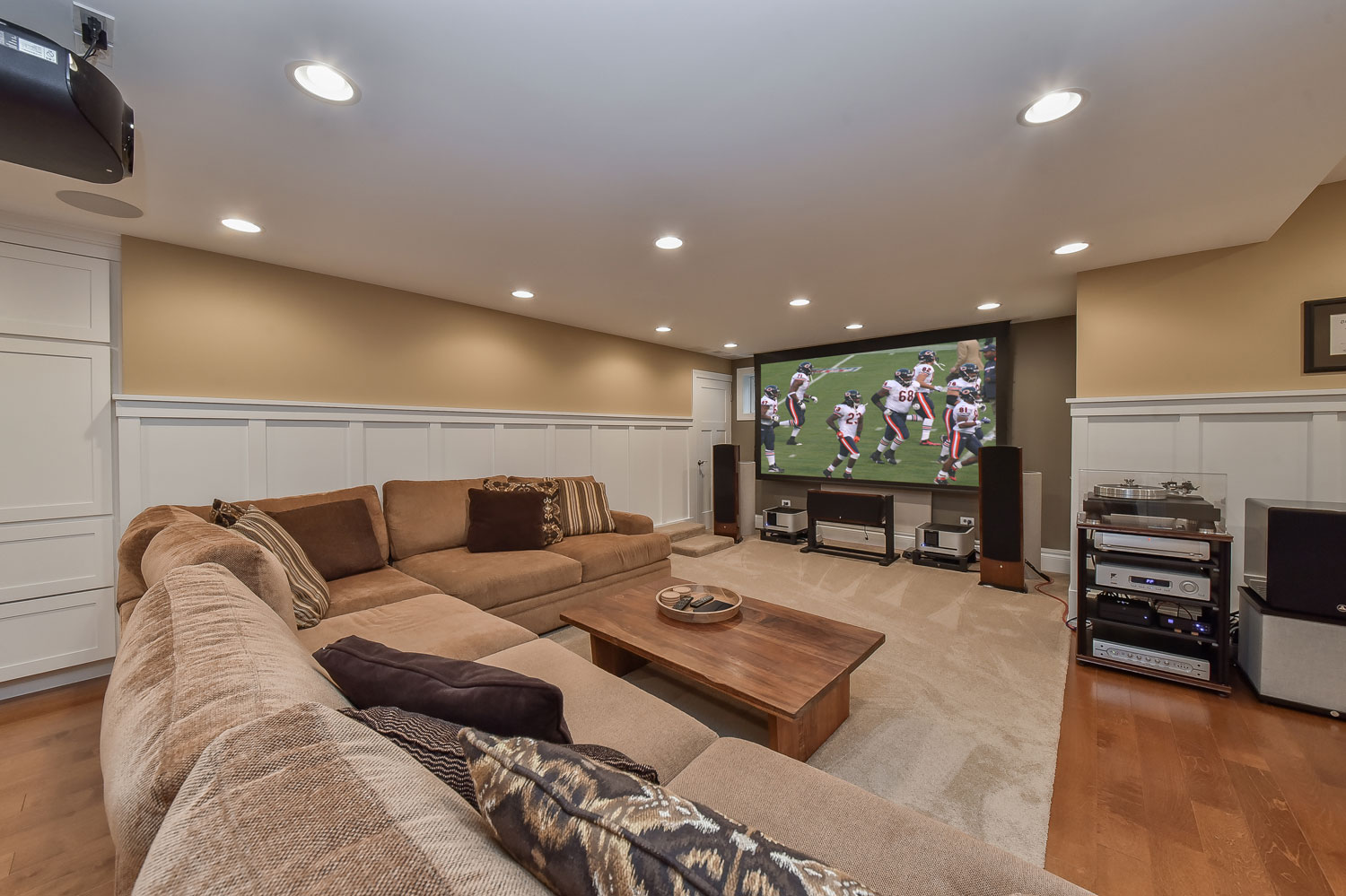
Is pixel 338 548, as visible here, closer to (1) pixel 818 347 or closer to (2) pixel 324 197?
(2) pixel 324 197

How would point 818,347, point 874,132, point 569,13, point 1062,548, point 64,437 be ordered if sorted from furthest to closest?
point 818,347
point 1062,548
point 64,437
point 874,132
point 569,13

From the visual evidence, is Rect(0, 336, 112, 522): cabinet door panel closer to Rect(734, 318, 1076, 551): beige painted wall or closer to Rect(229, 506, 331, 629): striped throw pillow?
Rect(229, 506, 331, 629): striped throw pillow

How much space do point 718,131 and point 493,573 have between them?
242 cm

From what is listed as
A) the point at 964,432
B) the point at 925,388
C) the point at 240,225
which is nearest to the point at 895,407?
the point at 925,388

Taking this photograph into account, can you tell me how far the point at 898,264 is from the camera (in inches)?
123

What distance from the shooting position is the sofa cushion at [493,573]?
2.73m

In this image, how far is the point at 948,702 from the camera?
2326mm

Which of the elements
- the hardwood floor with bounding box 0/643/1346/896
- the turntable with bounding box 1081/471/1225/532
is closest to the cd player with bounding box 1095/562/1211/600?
the turntable with bounding box 1081/471/1225/532

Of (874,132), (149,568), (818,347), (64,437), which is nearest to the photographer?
Result: (149,568)

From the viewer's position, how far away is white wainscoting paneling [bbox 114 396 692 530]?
8.85 feet

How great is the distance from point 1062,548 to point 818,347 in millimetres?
3054

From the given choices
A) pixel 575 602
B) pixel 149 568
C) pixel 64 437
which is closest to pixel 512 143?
pixel 149 568

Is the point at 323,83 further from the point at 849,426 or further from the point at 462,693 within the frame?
the point at 849,426

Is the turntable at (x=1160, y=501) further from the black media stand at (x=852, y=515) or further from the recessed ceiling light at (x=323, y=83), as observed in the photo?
the recessed ceiling light at (x=323, y=83)
